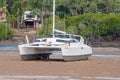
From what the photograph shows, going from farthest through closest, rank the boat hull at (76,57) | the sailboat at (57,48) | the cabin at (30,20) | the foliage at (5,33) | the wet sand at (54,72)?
the cabin at (30,20) → the foliage at (5,33) → the boat hull at (76,57) → the sailboat at (57,48) → the wet sand at (54,72)

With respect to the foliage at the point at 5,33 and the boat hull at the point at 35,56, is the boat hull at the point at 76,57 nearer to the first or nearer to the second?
the boat hull at the point at 35,56

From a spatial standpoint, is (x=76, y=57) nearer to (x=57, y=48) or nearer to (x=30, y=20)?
(x=57, y=48)

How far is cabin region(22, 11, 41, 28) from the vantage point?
3629 inches

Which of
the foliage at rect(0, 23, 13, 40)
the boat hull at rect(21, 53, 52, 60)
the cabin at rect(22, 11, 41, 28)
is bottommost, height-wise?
the cabin at rect(22, 11, 41, 28)

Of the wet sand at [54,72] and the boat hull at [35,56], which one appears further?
the boat hull at [35,56]

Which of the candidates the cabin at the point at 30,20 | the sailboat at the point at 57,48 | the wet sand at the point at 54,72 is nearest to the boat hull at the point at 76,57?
the sailboat at the point at 57,48

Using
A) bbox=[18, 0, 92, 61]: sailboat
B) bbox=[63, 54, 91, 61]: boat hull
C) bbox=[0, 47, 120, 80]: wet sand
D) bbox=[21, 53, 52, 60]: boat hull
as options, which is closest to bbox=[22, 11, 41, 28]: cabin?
bbox=[21, 53, 52, 60]: boat hull

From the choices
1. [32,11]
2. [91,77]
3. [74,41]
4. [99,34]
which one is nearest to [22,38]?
[99,34]

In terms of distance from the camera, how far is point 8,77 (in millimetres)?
24719

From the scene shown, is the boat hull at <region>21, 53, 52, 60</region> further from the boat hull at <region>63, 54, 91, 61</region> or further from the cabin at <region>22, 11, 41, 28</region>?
the cabin at <region>22, 11, 41, 28</region>

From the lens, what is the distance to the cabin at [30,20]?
92188mm

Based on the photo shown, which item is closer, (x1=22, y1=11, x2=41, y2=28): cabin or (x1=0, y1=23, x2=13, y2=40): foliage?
(x1=0, y1=23, x2=13, y2=40): foliage

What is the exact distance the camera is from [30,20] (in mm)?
96750

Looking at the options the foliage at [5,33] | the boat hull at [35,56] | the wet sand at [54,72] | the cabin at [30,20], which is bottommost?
the cabin at [30,20]
